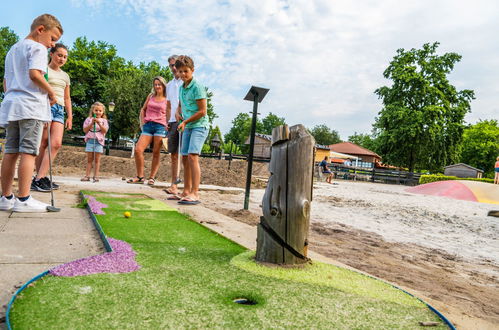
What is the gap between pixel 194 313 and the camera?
1545 millimetres

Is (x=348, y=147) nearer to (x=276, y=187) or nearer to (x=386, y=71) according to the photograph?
(x=386, y=71)

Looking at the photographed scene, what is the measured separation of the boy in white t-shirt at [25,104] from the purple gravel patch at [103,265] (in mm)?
1836

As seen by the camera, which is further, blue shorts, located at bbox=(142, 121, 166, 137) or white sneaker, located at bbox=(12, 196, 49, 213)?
blue shorts, located at bbox=(142, 121, 166, 137)

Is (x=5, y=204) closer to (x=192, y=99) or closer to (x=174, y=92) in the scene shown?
(x=192, y=99)

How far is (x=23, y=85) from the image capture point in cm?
347

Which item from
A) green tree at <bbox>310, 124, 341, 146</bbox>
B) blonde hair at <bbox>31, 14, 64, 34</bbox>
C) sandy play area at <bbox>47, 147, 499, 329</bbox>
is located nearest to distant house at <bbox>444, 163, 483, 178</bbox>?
sandy play area at <bbox>47, 147, 499, 329</bbox>

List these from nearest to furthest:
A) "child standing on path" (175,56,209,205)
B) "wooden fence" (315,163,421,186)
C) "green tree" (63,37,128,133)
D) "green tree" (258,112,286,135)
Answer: "child standing on path" (175,56,209,205)
"wooden fence" (315,163,421,186)
"green tree" (63,37,128,133)
"green tree" (258,112,286,135)

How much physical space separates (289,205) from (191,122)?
10.1 feet

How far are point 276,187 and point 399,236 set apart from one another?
3.25 m

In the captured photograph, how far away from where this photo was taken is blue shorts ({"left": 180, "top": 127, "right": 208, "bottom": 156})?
503cm

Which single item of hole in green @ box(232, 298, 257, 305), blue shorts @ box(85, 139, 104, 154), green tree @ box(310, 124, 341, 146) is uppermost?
green tree @ box(310, 124, 341, 146)

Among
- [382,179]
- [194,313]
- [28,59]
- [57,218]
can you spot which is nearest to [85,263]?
[194,313]

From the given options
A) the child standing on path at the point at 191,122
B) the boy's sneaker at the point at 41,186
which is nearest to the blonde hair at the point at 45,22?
the child standing on path at the point at 191,122

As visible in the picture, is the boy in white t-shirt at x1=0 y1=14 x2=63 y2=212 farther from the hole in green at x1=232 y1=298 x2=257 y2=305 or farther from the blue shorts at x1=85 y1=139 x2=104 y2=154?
the blue shorts at x1=85 y1=139 x2=104 y2=154
